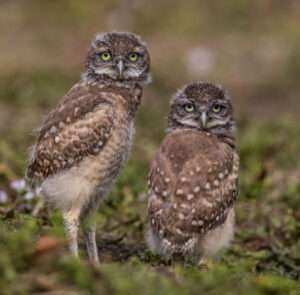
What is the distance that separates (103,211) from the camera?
30.9 ft

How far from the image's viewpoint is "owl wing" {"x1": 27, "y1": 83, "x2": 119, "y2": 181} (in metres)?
7.78

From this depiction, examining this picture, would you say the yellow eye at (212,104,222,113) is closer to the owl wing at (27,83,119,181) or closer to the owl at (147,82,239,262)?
the owl at (147,82,239,262)

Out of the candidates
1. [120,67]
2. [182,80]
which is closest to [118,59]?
[120,67]

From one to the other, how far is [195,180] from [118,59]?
50.6 inches

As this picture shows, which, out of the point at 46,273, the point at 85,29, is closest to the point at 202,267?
the point at 46,273

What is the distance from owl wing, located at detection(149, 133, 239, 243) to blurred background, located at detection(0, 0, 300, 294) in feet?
3.02

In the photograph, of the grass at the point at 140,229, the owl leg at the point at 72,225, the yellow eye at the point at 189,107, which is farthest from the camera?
the yellow eye at the point at 189,107

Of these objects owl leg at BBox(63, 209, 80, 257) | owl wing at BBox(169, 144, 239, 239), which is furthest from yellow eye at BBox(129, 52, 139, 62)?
owl leg at BBox(63, 209, 80, 257)

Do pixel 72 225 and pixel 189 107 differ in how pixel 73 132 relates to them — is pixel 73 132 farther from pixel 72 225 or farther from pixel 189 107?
pixel 189 107

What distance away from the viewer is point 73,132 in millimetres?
7855

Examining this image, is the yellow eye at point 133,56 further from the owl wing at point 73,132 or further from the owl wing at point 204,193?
the owl wing at point 204,193

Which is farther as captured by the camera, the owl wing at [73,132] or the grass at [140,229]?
the owl wing at [73,132]

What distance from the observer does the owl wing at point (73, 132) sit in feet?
25.5

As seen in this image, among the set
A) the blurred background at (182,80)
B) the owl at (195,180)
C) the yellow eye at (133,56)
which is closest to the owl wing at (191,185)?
the owl at (195,180)
